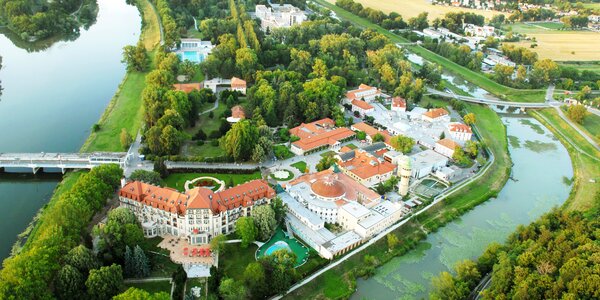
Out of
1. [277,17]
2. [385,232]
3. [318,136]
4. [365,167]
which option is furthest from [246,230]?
[277,17]

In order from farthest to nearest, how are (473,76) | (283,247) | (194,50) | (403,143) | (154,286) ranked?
(473,76) → (194,50) → (403,143) → (283,247) → (154,286)

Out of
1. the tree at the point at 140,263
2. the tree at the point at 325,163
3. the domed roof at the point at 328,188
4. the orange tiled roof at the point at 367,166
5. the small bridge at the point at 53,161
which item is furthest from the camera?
the tree at the point at 325,163

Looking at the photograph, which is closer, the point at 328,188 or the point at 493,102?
the point at 328,188

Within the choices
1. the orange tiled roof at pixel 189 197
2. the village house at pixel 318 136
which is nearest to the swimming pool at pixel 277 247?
the orange tiled roof at pixel 189 197

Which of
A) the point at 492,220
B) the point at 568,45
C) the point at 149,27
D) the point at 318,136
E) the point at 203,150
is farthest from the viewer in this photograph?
the point at 568,45

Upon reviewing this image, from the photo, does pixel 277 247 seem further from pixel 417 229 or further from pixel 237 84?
pixel 237 84

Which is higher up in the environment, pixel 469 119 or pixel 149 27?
pixel 149 27

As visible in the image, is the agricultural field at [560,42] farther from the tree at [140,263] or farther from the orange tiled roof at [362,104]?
the tree at [140,263]
